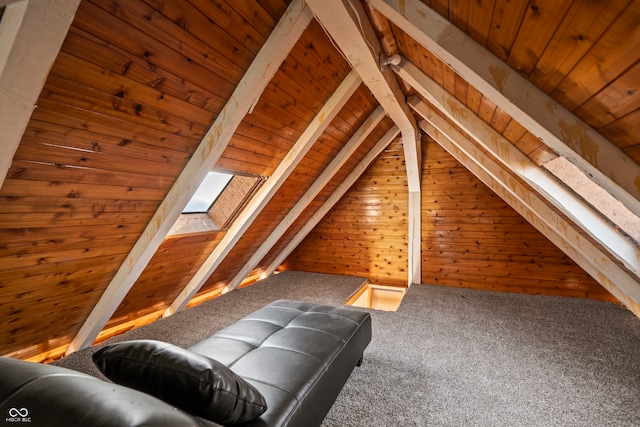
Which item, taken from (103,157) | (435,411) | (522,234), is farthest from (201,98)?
(522,234)

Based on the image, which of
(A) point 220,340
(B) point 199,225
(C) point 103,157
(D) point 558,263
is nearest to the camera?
(C) point 103,157

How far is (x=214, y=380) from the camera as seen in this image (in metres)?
0.89

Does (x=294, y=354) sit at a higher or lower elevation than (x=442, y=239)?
lower

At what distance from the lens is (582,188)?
1.39 meters

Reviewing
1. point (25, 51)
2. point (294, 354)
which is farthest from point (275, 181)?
point (25, 51)

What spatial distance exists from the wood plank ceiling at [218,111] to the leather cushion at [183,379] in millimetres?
742

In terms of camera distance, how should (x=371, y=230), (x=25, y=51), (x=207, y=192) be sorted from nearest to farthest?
1. (x=25, y=51)
2. (x=207, y=192)
3. (x=371, y=230)

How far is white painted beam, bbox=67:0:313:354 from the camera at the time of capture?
1.42m

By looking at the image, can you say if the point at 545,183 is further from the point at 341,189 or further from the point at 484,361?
the point at 341,189

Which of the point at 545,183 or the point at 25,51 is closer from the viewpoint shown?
the point at 25,51

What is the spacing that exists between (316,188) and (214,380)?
8.34 ft

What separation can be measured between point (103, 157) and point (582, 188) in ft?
7.15

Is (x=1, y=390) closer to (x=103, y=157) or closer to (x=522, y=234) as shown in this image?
(x=103, y=157)

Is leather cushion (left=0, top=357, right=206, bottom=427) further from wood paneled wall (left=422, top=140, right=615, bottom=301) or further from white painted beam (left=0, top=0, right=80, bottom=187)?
wood paneled wall (left=422, top=140, right=615, bottom=301)
